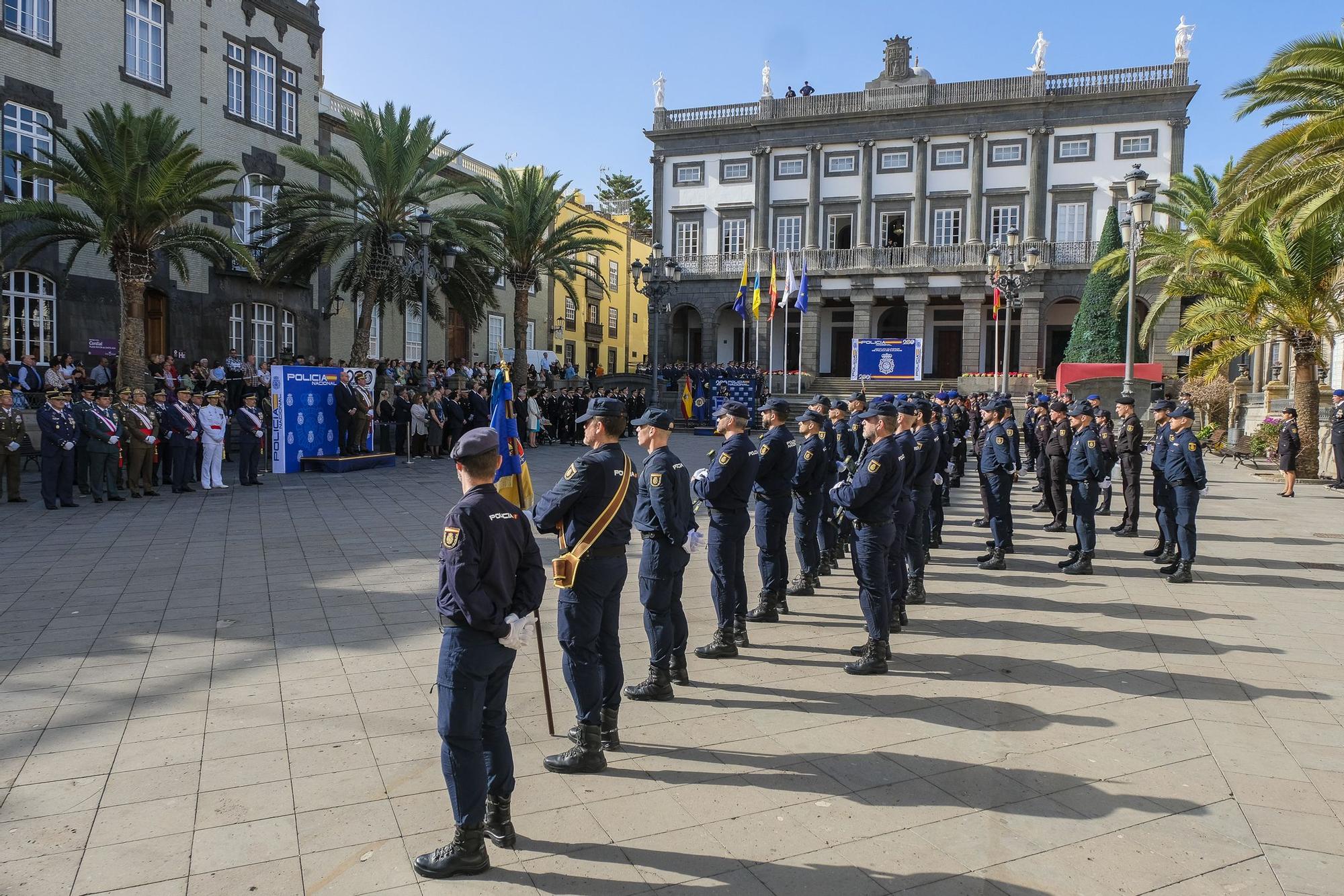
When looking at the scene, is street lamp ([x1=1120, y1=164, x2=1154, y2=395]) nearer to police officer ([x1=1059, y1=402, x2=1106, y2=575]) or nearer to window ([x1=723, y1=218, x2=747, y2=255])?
police officer ([x1=1059, y1=402, x2=1106, y2=575])

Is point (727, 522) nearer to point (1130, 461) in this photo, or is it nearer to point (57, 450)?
point (1130, 461)

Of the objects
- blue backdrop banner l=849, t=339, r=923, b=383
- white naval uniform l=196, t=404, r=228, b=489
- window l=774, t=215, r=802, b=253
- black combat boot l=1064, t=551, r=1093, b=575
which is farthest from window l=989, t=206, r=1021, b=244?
white naval uniform l=196, t=404, r=228, b=489

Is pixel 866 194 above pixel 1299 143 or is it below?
above

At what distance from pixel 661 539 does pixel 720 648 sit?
1.61m

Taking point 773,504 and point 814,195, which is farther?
point 814,195

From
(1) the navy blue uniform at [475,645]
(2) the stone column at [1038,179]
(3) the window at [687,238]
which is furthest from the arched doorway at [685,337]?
(1) the navy blue uniform at [475,645]

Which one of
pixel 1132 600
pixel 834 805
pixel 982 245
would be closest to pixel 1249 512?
pixel 1132 600

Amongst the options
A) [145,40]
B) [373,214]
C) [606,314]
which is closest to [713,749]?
[373,214]

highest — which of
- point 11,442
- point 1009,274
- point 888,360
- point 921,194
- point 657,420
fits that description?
point 921,194

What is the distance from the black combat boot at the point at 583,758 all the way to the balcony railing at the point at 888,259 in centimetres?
3914

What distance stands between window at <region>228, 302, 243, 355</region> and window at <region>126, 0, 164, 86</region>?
6628mm

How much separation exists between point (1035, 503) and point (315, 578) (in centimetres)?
1310

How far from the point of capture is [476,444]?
13.6ft

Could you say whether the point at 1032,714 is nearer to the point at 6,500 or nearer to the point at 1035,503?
the point at 1035,503
